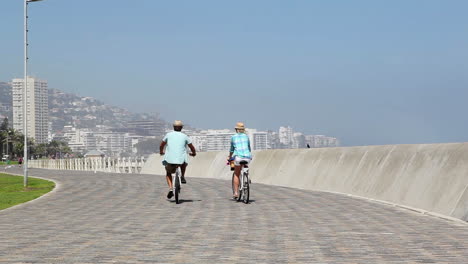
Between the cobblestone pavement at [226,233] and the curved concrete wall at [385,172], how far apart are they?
55 cm

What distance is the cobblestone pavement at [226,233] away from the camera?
9.08 metres

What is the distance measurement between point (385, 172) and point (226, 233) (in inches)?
290

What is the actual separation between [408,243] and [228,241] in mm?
2227

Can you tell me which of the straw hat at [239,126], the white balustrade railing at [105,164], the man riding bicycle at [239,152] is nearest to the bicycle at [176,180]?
the man riding bicycle at [239,152]

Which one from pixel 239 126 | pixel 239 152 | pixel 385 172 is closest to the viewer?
pixel 385 172

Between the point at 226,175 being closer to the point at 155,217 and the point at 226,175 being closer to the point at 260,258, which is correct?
the point at 155,217

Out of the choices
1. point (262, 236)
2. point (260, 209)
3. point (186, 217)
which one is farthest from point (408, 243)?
point (260, 209)

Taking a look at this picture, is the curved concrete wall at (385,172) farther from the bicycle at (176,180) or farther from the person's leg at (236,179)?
the bicycle at (176,180)

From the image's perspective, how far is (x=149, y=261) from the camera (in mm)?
8672

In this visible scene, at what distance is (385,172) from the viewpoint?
17.9 meters

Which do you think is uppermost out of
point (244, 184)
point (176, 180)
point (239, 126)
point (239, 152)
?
point (239, 126)

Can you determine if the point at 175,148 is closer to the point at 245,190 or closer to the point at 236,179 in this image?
the point at 236,179

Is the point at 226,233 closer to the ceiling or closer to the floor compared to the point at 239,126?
closer to the floor

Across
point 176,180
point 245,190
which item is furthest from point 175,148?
point 245,190
